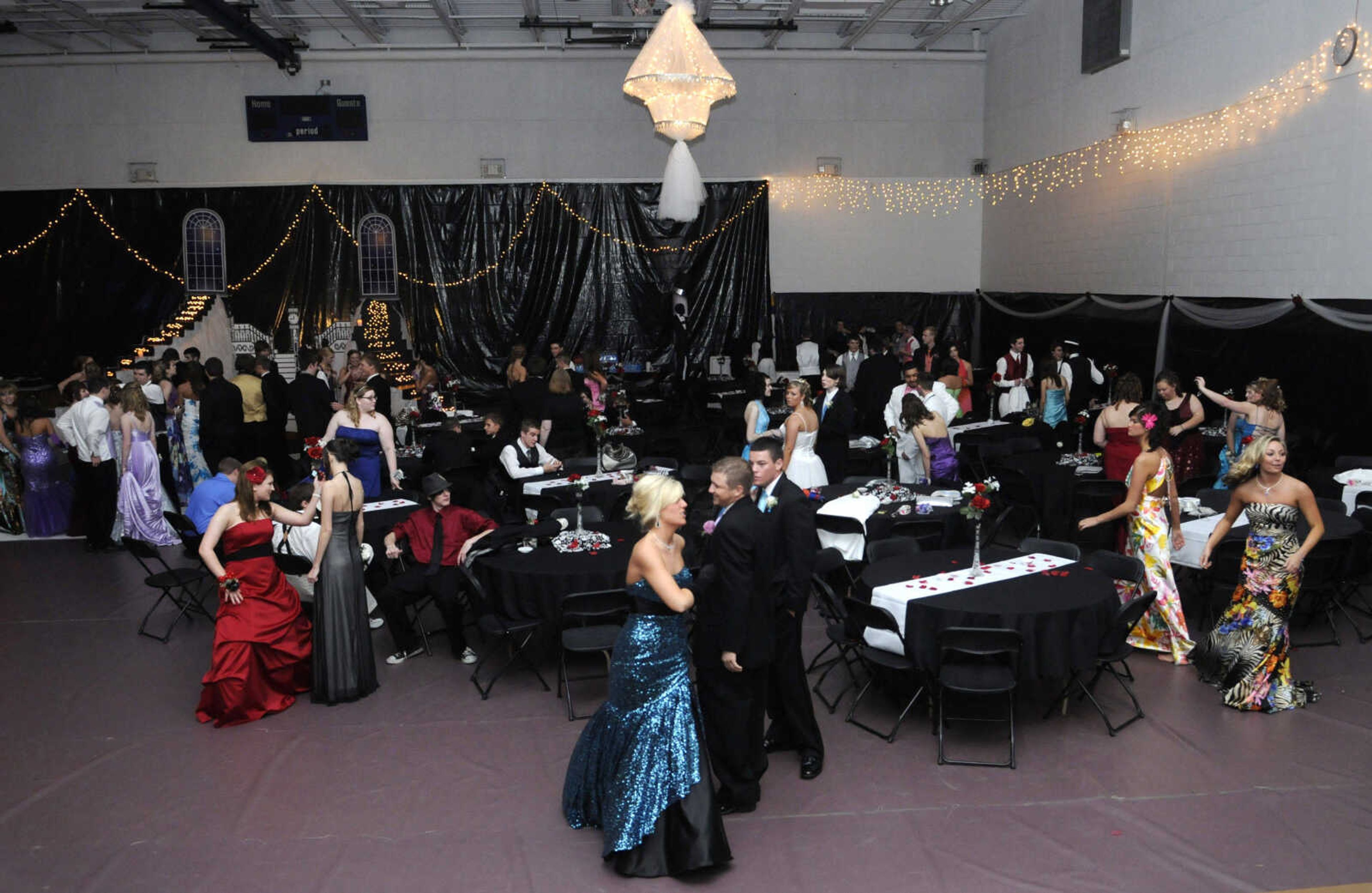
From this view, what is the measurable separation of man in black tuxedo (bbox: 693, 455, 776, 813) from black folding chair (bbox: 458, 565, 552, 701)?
1.63m

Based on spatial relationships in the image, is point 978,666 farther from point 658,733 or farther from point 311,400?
point 311,400

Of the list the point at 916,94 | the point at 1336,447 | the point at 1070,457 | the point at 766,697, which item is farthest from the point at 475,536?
the point at 916,94

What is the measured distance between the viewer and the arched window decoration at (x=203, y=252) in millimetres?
15727

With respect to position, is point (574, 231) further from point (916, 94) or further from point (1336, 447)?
point (1336, 447)

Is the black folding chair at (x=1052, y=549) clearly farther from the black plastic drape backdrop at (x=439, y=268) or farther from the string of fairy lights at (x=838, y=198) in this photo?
the black plastic drape backdrop at (x=439, y=268)

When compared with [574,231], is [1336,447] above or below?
below

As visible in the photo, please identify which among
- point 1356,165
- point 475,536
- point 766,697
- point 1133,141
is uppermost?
point 1133,141

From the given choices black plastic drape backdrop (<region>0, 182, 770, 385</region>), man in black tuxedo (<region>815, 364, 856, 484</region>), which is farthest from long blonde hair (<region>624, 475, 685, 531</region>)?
black plastic drape backdrop (<region>0, 182, 770, 385</region>)

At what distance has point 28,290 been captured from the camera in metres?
15.8

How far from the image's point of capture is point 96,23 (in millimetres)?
14117

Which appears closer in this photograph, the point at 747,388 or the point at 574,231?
the point at 747,388

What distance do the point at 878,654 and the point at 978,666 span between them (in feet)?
1.62

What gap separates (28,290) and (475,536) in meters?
13.5

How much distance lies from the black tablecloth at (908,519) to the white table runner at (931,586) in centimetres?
94
